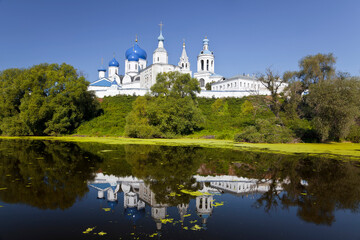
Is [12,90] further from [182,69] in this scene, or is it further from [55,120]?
[182,69]

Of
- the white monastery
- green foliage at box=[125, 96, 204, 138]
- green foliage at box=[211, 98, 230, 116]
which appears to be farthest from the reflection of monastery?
the white monastery

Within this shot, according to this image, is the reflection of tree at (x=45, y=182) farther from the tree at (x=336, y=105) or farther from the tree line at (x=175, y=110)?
the tree at (x=336, y=105)

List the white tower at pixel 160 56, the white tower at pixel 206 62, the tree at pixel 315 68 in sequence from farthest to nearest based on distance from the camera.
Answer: the white tower at pixel 206 62 → the white tower at pixel 160 56 → the tree at pixel 315 68

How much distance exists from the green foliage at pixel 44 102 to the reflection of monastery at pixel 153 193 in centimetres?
2659

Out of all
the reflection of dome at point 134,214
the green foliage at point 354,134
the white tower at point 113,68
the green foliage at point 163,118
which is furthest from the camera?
the white tower at point 113,68

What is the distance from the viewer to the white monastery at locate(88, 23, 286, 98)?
172ft

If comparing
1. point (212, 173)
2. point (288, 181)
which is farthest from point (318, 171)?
point (212, 173)

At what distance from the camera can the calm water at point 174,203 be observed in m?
4.81

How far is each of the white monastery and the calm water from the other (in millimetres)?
42447

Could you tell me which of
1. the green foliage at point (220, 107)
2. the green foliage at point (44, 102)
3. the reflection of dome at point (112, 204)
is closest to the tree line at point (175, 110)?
the green foliage at point (44, 102)

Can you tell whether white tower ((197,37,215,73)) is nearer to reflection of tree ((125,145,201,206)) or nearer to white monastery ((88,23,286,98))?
white monastery ((88,23,286,98))

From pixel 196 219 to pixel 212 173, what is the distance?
4573 mm

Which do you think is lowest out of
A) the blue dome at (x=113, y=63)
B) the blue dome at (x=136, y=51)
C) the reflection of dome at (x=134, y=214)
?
the reflection of dome at (x=134, y=214)

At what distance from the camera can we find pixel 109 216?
17.8ft
